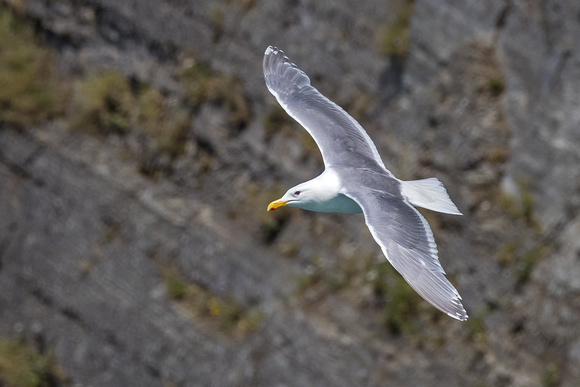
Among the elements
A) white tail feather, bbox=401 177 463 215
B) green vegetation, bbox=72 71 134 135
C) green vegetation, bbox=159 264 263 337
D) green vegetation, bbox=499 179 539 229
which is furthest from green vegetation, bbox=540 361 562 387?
green vegetation, bbox=72 71 134 135

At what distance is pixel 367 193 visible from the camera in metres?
5.82

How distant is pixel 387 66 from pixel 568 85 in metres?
1.64

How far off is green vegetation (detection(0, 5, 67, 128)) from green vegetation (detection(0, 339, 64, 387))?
238cm

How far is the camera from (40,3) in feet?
32.9

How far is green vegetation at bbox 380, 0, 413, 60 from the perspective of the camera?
8.34 metres

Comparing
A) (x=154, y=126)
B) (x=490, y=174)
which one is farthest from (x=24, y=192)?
(x=490, y=174)

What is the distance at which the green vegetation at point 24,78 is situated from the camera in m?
9.90

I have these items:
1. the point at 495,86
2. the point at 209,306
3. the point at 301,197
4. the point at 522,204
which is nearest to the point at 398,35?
the point at 495,86

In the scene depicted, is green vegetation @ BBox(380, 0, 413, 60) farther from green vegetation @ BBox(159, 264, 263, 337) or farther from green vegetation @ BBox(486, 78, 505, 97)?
green vegetation @ BBox(159, 264, 263, 337)

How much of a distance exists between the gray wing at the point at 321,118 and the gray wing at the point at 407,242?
2.11ft

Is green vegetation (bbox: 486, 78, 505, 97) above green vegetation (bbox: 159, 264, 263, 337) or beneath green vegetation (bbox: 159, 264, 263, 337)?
above

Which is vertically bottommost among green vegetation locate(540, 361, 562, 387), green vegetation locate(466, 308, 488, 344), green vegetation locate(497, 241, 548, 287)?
green vegetation locate(466, 308, 488, 344)

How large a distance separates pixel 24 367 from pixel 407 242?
5.79 metres

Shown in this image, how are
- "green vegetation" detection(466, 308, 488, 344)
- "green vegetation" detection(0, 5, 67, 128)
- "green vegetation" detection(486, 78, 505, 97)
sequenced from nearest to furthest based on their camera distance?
"green vegetation" detection(486, 78, 505, 97)
"green vegetation" detection(466, 308, 488, 344)
"green vegetation" detection(0, 5, 67, 128)
